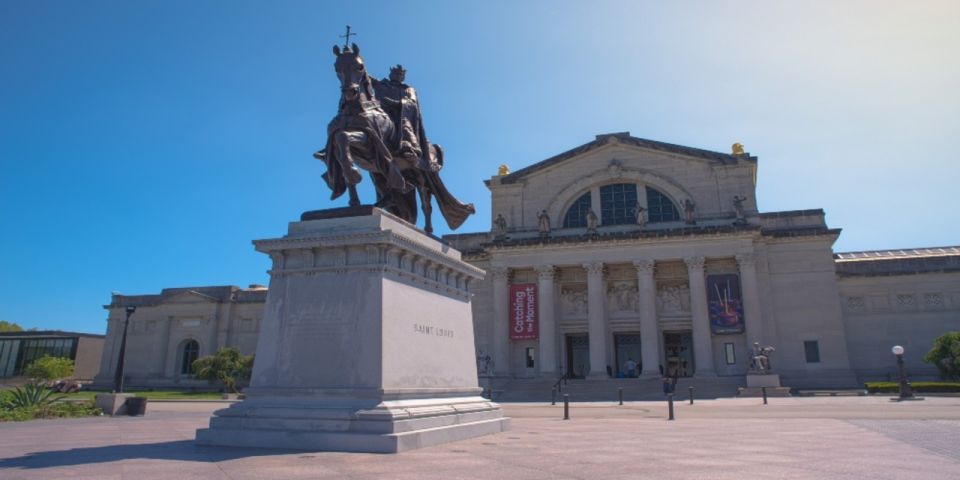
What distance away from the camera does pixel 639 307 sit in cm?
4344

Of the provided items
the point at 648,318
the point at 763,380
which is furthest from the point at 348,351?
the point at 648,318

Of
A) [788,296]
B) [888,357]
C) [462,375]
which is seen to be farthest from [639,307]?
[462,375]

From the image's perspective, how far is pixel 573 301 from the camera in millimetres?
46344

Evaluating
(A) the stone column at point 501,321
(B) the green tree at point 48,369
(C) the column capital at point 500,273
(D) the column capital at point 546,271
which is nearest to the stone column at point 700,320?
(D) the column capital at point 546,271

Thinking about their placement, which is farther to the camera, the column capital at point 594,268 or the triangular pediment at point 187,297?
the triangular pediment at point 187,297

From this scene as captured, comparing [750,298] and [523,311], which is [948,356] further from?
[523,311]

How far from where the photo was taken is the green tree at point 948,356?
3328 centimetres

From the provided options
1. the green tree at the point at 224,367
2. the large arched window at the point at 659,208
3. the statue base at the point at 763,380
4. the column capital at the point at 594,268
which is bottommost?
the statue base at the point at 763,380

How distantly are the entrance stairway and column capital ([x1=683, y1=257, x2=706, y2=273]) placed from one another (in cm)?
758

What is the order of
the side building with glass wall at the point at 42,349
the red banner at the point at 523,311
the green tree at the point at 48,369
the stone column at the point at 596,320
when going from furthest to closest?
the side building with glass wall at the point at 42,349
the green tree at the point at 48,369
the red banner at the point at 523,311
the stone column at the point at 596,320

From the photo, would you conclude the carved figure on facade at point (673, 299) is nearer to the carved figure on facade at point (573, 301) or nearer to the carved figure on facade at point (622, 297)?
the carved figure on facade at point (622, 297)

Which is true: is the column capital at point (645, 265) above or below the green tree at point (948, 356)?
above

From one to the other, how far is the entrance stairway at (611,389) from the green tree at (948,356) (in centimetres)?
1024

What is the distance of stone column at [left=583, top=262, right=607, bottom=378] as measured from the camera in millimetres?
41656
